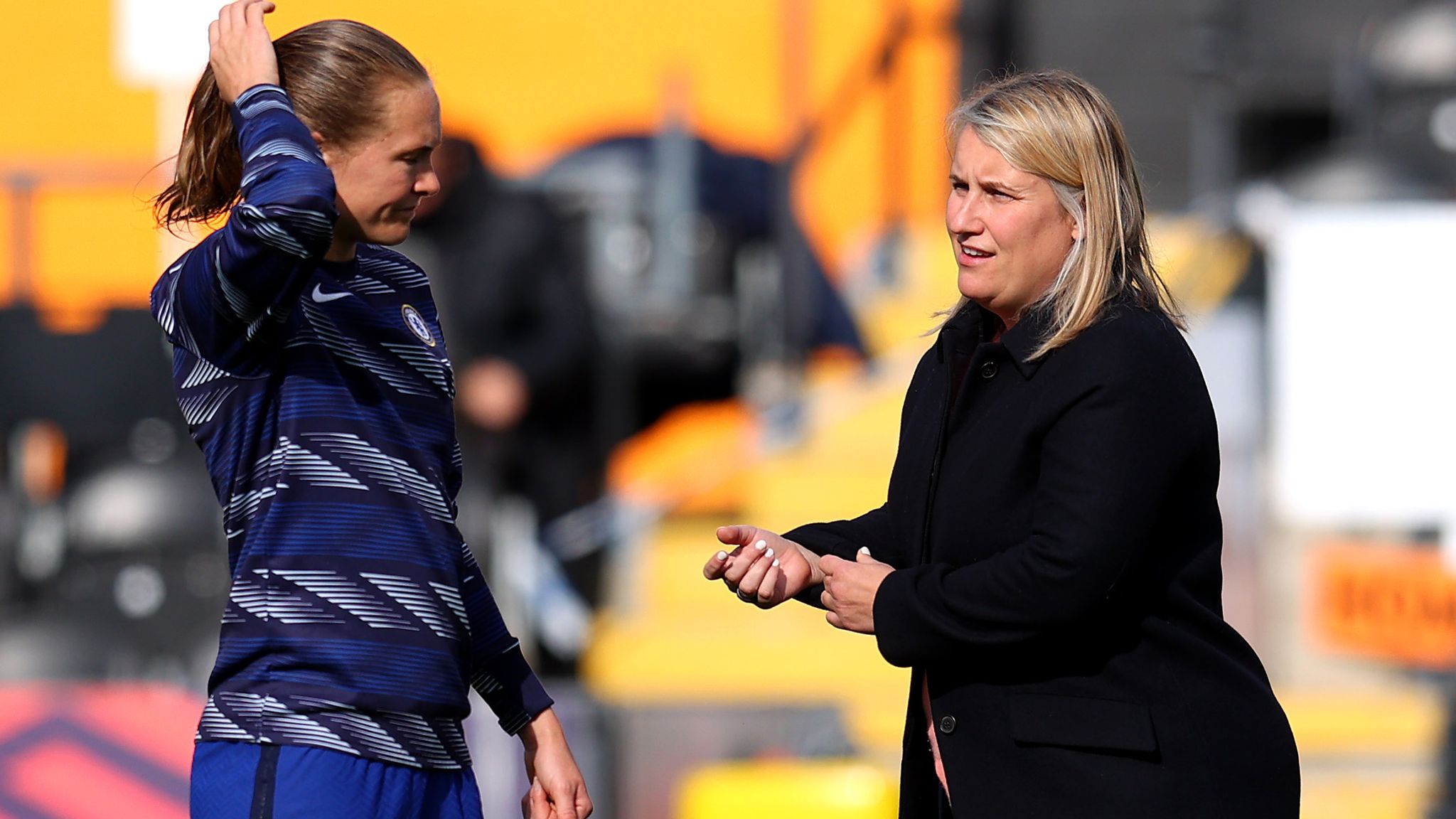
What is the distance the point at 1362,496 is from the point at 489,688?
4180 mm

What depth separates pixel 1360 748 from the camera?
5656mm

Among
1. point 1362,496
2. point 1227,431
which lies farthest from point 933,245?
point 1362,496

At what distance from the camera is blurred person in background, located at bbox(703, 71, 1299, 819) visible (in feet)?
6.83

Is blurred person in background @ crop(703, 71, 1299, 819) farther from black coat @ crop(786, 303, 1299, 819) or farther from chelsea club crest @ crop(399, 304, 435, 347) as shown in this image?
chelsea club crest @ crop(399, 304, 435, 347)

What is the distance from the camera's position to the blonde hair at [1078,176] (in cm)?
215

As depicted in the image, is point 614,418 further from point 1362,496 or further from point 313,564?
point 313,564

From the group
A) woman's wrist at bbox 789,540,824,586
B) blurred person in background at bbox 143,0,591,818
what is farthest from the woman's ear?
woman's wrist at bbox 789,540,824,586

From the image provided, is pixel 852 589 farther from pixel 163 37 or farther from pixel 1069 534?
pixel 163 37

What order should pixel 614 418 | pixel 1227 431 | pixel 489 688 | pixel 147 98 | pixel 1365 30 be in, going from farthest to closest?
pixel 147 98 → pixel 1365 30 → pixel 614 418 → pixel 1227 431 → pixel 489 688

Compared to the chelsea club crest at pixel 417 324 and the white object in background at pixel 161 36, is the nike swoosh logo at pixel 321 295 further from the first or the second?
the white object in background at pixel 161 36

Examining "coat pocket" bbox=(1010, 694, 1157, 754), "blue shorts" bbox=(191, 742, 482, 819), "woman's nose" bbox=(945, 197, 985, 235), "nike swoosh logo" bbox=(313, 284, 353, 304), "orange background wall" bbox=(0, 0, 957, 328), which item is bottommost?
"orange background wall" bbox=(0, 0, 957, 328)

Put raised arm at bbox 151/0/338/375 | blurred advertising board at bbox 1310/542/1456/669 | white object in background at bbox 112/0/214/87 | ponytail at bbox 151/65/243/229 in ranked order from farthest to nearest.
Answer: white object in background at bbox 112/0/214/87, blurred advertising board at bbox 1310/542/1456/669, ponytail at bbox 151/65/243/229, raised arm at bbox 151/0/338/375

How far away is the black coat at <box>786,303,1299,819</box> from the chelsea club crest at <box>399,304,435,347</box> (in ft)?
1.98

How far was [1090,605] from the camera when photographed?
207 cm
